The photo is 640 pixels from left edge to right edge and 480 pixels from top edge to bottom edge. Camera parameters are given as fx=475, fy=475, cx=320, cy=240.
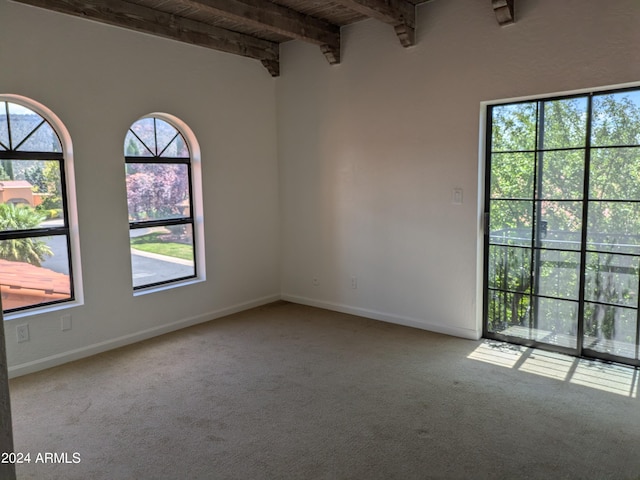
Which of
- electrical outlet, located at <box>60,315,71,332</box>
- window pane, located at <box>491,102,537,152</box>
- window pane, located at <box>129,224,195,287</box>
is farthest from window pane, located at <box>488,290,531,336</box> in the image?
electrical outlet, located at <box>60,315,71,332</box>

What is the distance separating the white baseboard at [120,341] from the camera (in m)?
3.61

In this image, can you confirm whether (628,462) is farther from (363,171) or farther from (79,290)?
(79,290)

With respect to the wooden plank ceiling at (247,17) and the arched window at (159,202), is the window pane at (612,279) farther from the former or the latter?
the arched window at (159,202)

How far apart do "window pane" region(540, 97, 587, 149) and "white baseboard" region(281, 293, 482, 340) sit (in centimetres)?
171

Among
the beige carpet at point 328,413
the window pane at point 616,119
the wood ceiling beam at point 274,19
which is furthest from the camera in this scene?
the wood ceiling beam at point 274,19

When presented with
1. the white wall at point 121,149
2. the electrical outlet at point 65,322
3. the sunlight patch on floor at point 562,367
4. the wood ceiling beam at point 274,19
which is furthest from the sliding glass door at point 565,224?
the electrical outlet at point 65,322

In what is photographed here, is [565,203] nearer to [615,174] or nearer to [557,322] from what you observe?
[615,174]

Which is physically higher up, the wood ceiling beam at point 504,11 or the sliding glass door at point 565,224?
the wood ceiling beam at point 504,11

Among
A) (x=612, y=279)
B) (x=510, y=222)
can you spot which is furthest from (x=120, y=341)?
(x=612, y=279)

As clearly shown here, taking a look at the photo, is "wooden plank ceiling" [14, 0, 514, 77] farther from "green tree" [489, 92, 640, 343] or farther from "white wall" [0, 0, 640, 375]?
"green tree" [489, 92, 640, 343]

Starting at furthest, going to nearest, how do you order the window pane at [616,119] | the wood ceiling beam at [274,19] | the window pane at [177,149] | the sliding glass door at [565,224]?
the window pane at [177,149] < the wood ceiling beam at [274,19] < the sliding glass door at [565,224] < the window pane at [616,119]

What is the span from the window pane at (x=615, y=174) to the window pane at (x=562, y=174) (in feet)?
0.29

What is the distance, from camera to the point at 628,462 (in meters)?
2.38

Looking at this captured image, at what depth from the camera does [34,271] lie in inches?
146
